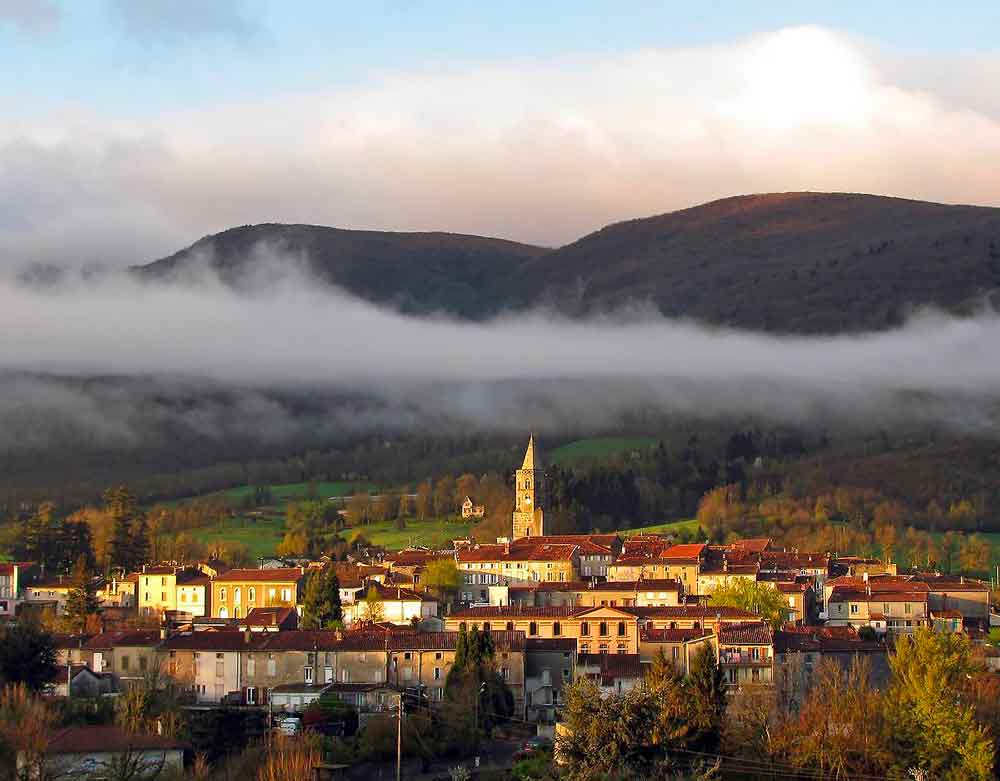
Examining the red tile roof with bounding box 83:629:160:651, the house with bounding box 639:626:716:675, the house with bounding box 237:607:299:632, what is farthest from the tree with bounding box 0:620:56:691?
the house with bounding box 639:626:716:675

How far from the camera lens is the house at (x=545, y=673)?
3337 inches

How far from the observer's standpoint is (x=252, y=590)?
11881 cm

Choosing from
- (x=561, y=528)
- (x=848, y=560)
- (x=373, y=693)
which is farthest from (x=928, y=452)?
(x=373, y=693)

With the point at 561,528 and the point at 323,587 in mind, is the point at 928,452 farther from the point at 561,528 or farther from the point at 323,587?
the point at 323,587

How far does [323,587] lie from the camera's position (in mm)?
106312

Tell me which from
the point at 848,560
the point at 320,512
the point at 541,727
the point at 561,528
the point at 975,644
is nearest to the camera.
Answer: the point at 541,727

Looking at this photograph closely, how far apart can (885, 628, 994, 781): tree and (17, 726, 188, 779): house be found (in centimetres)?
2418

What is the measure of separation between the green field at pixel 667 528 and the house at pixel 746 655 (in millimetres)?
68999

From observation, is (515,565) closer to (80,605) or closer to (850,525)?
(80,605)

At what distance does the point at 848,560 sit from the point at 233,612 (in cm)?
4091

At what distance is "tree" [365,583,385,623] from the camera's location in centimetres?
10619

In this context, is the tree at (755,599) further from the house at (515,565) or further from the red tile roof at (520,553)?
the red tile roof at (520,553)

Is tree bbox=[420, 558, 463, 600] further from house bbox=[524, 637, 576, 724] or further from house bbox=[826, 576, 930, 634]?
house bbox=[524, 637, 576, 724]

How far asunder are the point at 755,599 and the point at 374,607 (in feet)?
64.7
